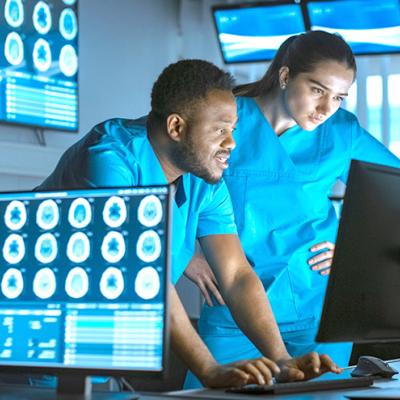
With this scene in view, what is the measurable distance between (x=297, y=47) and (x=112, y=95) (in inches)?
100

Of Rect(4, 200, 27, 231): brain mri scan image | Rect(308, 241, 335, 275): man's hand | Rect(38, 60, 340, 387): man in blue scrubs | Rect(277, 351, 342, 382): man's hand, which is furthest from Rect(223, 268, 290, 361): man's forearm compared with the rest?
Rect(4, 200, 27, 231): brain mri scan image

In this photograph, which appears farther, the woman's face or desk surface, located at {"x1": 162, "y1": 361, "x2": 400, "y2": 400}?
the woman's face

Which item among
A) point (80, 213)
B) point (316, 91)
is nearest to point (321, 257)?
point (316, 91)

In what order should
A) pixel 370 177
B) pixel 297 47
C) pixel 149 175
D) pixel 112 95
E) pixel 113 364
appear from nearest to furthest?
1. pixel 113 364
2. pixel 370 177
3. pixel 149 175
4. pixel 297 47
5. pixel 112 95

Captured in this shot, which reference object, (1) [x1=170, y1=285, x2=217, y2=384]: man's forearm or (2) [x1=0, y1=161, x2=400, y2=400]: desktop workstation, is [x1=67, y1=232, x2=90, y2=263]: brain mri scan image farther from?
(1) [x1=170, y1=285, x2=217, y2=384]: man's forearm

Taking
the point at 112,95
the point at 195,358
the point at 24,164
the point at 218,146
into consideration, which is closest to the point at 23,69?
the point at 24,164

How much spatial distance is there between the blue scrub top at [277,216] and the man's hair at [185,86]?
1.75 feet

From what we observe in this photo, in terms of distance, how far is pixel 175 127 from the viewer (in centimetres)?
201

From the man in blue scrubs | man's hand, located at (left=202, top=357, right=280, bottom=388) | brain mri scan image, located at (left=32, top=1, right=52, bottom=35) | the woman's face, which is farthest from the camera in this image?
brain mri scan image, located at (left=32, top=1, right=52, bottom=35)

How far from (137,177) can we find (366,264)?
53 centimetres

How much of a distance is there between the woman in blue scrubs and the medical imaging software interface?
974 millimetres

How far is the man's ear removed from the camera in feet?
6.59

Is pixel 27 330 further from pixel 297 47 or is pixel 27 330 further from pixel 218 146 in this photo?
pixel 297 47

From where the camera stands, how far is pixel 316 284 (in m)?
2.58
